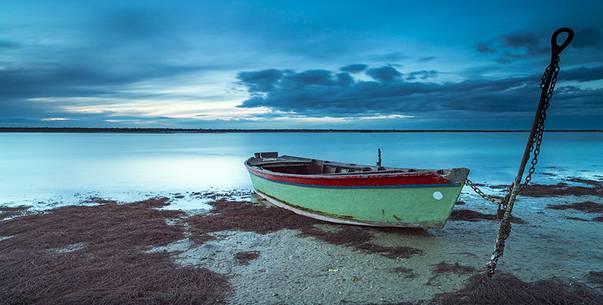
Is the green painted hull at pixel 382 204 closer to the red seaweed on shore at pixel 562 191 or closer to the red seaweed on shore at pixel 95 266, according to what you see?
the red seaweed on shore at pixel 95 266

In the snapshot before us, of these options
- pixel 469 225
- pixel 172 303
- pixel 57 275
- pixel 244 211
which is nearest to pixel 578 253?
pixel 469 225

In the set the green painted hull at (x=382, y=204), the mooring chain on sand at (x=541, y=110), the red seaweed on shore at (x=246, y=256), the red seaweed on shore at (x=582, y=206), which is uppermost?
the mooring chain on sand at (x=541, y=110)

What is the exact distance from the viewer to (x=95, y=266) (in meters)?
6.86

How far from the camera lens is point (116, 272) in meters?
6.59

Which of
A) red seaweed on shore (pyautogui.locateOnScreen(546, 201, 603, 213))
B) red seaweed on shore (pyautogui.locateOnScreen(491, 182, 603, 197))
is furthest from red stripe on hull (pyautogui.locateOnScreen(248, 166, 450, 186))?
red seaweed on shore (pyautogui.locateOnScreen(491, 182, 603, 197))

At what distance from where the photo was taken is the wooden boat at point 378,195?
7.80 m

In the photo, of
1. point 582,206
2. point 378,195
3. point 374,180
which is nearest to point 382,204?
point 378,195

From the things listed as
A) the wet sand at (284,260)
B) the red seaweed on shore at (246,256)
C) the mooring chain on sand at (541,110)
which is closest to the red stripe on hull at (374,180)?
the wet sand at (284,260)

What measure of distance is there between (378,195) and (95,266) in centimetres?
573

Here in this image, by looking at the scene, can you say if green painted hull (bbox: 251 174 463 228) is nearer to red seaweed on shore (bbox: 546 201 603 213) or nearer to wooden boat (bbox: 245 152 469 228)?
wooden boat (bbox: 245 152 469 228)

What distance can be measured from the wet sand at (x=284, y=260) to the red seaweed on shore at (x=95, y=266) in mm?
21

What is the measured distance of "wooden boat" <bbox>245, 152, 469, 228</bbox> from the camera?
25.6 ft

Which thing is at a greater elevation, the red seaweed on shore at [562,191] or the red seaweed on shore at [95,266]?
the red seaweed on shore at [562,191]

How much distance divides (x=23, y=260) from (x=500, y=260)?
8883 millimetres
